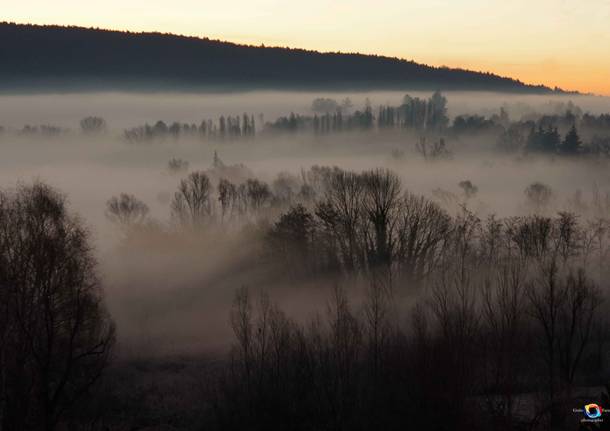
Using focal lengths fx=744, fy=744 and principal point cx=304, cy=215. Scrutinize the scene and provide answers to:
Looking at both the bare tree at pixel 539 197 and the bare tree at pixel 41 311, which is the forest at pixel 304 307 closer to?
the bare tree at pixel 41 311

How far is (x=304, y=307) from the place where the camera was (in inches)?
1777

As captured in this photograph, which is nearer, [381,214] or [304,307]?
[304,307]

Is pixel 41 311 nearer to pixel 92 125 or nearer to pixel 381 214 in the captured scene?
pixel 381 214

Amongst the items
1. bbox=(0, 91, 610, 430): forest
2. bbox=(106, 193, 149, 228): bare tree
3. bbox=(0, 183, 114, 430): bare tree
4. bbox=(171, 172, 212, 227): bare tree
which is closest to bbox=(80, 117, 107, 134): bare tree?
bbox=(0, 91, 610, 430): forest

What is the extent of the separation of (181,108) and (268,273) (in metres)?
153

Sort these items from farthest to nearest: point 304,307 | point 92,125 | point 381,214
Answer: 1. point 92,125
2. point 381,214
3. point 304,307

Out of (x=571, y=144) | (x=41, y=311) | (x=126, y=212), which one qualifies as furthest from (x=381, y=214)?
(x=571, y=144)

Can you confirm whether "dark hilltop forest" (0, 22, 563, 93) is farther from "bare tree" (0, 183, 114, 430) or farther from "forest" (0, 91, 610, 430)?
"bare tree" (0, 183, 114, 430)

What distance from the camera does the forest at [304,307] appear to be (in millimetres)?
24422

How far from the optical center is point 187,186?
75312mm

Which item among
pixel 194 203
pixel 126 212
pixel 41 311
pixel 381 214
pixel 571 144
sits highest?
pixel 41 311

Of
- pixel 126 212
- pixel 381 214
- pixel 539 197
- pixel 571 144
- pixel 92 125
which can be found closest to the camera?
pixel 381 214

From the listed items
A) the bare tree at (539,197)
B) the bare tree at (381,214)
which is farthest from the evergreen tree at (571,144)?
the bare tree at (381,214)

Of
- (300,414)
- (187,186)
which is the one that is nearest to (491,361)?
(300,414)
